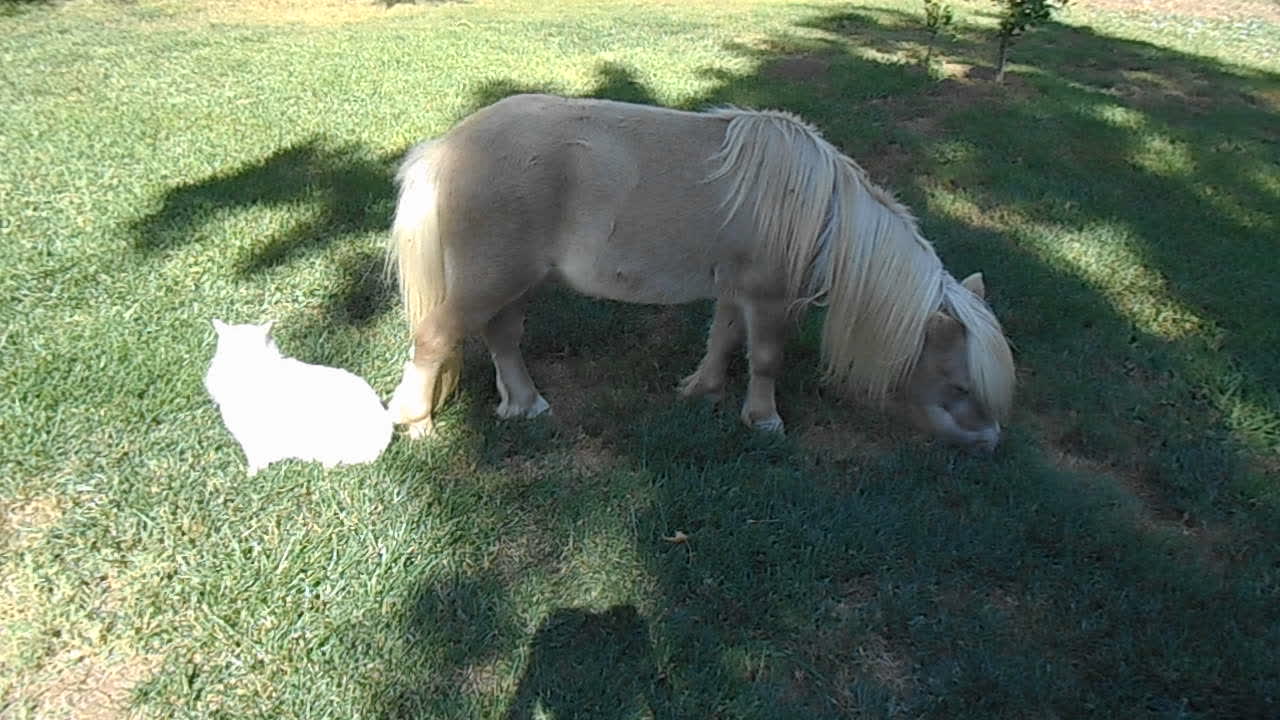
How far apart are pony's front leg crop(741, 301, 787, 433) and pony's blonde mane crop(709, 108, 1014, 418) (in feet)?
0.36

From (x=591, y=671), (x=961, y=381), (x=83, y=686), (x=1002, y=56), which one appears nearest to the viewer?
(x=83, y=686)

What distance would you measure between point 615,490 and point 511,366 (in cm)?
81

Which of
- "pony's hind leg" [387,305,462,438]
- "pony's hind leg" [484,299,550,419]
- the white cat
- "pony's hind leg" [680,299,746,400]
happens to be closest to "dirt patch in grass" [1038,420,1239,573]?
"pony's hind leg" [680,299,746,400]

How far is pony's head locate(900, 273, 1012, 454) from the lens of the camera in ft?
11.8

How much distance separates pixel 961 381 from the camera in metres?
3.69

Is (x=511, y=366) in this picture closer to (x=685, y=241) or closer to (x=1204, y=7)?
(x=685, y=241)

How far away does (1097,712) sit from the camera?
2723 millimetres

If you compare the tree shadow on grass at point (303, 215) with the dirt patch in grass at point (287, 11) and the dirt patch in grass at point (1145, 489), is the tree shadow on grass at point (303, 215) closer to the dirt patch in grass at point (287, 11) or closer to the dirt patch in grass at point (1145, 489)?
the dirt patch in grass at point (1145, 489)

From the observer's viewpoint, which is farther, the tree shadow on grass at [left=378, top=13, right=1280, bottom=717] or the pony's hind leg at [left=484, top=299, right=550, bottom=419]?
the pony's hind leg at [left=484, top=299, right=550, bottom=419]

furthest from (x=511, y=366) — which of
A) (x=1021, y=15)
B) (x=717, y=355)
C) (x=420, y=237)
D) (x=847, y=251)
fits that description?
(x=1021, y=15)

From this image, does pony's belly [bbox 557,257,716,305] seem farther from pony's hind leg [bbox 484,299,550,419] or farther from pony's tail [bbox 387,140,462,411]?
pony's tail [bbox 387,140,462,411]

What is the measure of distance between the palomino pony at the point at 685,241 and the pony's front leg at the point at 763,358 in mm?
13

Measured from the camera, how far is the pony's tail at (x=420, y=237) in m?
3.51

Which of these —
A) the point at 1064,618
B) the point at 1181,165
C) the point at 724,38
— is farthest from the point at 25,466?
the point at 724,38
